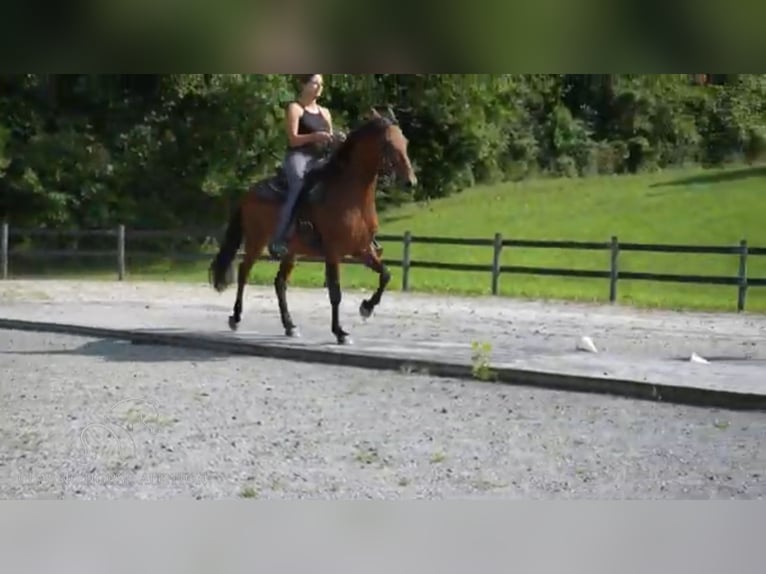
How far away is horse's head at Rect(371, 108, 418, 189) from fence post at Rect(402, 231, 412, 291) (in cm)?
45

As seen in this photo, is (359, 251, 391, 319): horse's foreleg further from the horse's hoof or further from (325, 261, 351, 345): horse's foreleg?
(325, 261, 351, 345): horse's foreleg

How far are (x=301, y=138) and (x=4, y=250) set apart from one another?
4.83 ft

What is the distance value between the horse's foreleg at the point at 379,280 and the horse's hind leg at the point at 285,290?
33 centimetres

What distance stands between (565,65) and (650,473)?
138cm

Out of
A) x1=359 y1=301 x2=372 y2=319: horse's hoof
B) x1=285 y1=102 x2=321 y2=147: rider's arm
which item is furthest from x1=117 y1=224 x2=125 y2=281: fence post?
x1=359 y1=301 x2=372 y2=319: horse's hoof

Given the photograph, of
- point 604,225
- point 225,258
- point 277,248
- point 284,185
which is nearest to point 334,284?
point 277,248

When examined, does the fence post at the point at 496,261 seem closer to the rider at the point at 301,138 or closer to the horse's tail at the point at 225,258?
the rider at the point at 301,138

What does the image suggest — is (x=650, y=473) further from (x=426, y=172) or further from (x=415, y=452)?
(x=426, y=172)

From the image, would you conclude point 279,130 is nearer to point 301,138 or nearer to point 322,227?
point 301,138

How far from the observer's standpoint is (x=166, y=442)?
3766 millimetres

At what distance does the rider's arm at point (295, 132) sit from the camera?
430cm

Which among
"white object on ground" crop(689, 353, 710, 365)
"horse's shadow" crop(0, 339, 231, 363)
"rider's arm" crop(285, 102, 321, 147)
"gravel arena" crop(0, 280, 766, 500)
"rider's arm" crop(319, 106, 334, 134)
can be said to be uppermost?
"rider's arm" crop(319, 106, 334, 134)

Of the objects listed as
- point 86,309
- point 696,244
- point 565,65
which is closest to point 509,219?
point 696,244

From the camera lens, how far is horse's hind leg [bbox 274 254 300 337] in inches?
238
